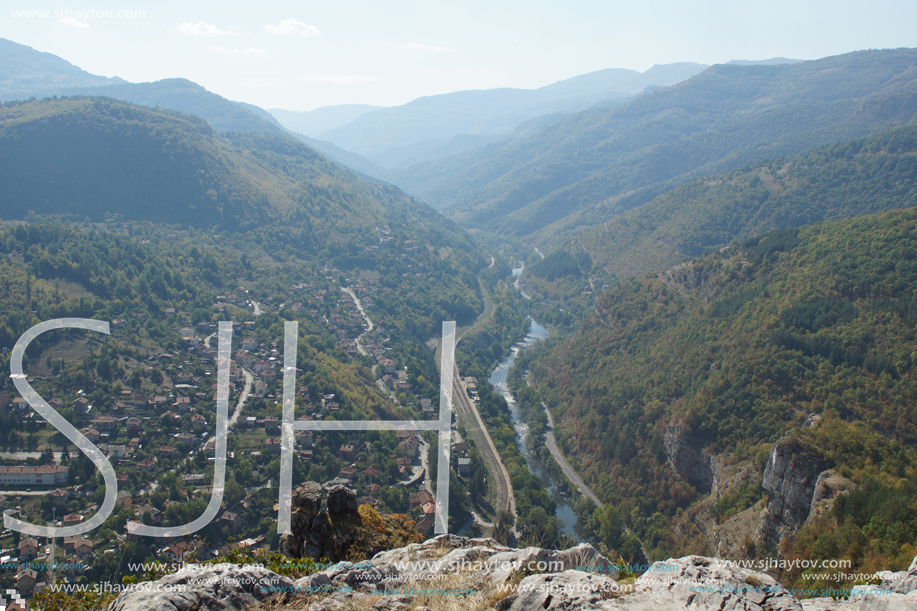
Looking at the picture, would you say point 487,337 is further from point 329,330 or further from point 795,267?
point 795,267

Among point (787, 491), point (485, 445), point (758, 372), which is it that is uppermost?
point (758, 372)

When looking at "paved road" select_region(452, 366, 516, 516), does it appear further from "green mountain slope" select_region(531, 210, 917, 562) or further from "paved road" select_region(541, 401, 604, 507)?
"green mountain slope" select_region(531, 210, 917, 562)

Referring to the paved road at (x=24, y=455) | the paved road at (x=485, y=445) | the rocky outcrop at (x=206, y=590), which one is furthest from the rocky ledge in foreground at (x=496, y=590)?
the paved road at (x=24, y=455)

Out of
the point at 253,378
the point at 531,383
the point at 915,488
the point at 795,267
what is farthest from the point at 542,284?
the point at 915,488

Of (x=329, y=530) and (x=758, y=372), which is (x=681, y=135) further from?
(x=329, y=530)

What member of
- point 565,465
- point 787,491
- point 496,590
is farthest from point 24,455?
point 787,491

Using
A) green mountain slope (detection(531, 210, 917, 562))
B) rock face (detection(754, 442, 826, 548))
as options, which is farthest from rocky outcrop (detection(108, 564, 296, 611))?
rock face (detection(754, 442, 826, 548))
